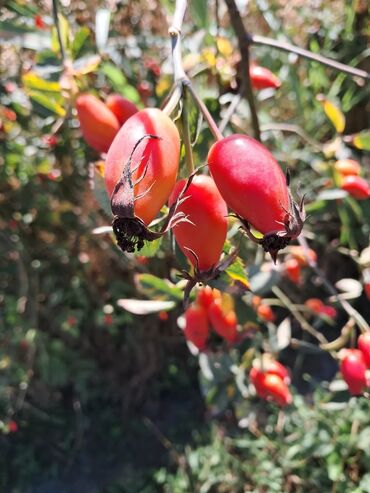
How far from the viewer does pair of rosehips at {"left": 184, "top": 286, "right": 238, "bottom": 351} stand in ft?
2.62

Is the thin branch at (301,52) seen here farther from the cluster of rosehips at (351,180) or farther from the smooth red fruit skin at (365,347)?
the smooth red fruit skin at (365,347)

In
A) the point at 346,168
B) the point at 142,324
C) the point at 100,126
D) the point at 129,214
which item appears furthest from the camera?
the point at 142,324

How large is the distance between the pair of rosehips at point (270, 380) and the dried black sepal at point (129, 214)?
0.64 meters

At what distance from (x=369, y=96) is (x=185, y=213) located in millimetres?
1638

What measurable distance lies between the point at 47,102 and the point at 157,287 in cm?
32

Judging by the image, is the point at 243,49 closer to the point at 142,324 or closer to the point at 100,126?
the point at 100,126

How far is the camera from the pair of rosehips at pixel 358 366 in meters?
0.78

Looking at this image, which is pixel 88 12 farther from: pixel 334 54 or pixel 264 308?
pixel 264 308

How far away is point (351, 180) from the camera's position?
3.00 feet

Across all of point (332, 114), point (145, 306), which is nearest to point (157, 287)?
point (145, 306)

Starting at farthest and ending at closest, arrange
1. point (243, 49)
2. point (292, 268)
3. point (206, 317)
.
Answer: point (292, 268) → point (206, 317) → point (243, 49)

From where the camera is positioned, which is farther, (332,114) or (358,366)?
(332,114)

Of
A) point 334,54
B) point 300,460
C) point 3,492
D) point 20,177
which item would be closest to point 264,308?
point 300,460

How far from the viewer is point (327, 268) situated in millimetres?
1935
